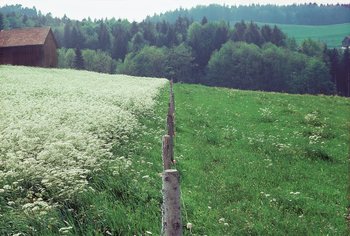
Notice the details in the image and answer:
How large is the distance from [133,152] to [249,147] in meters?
5.96

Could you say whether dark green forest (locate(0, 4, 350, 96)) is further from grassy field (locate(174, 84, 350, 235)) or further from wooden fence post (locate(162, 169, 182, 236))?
wooden fence post (locate(162, 169, 182, 236))

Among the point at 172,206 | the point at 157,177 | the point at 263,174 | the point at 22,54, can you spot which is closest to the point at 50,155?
the point at 157,177

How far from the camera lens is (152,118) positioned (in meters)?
22.5

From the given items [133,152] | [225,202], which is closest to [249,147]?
[133,152]

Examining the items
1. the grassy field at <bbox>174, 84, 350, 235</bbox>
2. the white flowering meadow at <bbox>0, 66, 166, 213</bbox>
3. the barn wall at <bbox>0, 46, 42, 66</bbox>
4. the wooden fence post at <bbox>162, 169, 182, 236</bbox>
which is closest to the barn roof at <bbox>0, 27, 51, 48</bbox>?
the barn wall at <bbox>0, 46, 42, 66</bbox>

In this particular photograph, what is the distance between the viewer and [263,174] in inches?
534

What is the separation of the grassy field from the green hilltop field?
0.04 m

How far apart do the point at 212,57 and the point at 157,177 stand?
466ft

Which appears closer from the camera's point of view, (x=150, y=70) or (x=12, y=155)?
(x=12, y=155)

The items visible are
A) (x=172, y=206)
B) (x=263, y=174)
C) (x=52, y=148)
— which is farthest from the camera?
(x=263, y=174)

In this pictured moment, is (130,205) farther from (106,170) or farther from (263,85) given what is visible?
(263,85)

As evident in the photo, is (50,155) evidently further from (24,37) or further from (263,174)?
(24,37)

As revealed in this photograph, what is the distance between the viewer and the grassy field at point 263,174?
965cm

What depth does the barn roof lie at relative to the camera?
73.7 metres
